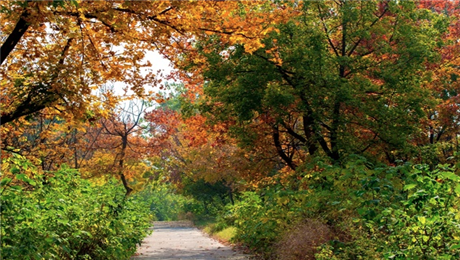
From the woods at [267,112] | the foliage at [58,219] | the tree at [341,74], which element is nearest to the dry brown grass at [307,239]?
the woods at [267,112]

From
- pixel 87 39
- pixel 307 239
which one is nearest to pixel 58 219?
pixel 87 39

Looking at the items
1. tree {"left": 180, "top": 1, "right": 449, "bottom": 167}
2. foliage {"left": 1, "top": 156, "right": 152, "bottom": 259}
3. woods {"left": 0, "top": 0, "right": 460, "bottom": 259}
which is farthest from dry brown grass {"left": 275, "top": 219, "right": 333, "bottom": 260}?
tree {"left": 180, "top": 1, "right": 449, "bottom": 167}

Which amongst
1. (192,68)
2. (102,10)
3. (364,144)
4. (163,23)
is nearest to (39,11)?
(102,10)

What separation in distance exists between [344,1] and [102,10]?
29.3ft

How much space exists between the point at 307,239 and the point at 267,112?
5.25m

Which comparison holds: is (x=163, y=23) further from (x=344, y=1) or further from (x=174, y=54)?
(x=344, y=1)

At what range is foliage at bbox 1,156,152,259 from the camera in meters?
6.14

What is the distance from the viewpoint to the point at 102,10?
724cm

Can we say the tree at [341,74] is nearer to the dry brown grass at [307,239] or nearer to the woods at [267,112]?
the woods at [267,112]

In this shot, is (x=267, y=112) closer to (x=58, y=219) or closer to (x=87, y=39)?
(x=87, y=39)

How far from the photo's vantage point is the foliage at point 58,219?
614 cm

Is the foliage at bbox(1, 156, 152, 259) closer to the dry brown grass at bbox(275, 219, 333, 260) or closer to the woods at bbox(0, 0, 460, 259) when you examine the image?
Result: the woods at bbox(0, 0, 460, 259)

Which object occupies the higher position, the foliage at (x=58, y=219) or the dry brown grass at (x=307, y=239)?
the foliage at (x=58, y=219)

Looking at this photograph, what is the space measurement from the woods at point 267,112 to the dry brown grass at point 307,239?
0.09 feet
